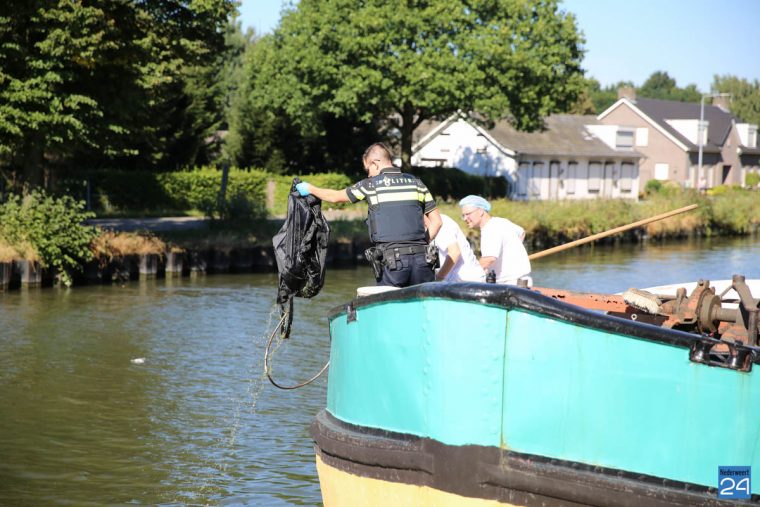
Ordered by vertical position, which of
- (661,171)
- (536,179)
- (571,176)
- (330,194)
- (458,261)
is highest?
(661,171)

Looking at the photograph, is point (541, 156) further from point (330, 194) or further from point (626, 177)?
point (330, 194)

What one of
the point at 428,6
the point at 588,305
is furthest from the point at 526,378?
the point at 428,6

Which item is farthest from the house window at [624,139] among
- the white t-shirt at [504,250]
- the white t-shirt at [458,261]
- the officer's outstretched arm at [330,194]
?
the officer's outstretched arm at [330,194]

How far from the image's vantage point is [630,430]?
6008mm

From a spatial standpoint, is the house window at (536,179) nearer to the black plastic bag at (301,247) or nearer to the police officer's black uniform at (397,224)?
the black plastic bag at (301,247)

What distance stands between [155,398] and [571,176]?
47.4 meters

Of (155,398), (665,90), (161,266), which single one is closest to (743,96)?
(665,90)

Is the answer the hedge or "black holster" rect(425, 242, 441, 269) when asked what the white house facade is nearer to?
the hedge

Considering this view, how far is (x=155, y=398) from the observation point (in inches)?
490

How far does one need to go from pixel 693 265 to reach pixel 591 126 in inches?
1380

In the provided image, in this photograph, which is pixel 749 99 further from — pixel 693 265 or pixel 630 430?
pixel 630 430

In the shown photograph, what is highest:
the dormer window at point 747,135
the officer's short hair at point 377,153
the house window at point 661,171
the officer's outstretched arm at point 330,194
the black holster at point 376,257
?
the dormer window at point 747,135

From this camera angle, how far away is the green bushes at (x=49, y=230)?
21.2 m

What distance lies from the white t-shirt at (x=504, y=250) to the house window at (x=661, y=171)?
6229 centimetres
